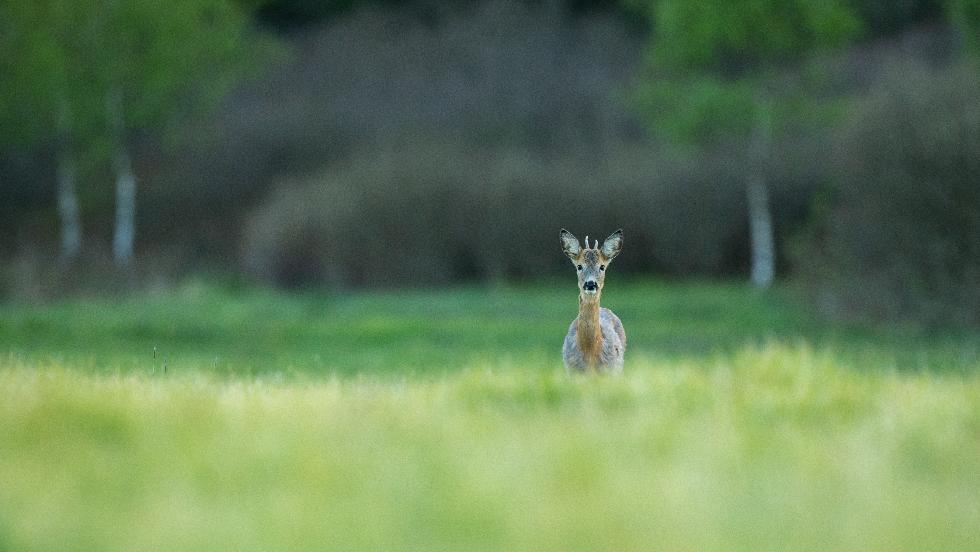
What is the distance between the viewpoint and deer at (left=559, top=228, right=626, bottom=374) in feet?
22.6

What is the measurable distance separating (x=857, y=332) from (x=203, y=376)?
705 inches

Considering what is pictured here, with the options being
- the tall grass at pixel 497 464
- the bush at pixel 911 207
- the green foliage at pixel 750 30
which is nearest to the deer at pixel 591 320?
the tall grass at pixel 497 464

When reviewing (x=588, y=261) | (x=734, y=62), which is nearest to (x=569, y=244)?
(x=588, y=261)

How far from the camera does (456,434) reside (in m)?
3.81

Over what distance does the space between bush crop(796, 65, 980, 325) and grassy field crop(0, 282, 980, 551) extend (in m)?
16.9

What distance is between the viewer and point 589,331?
7547 mm

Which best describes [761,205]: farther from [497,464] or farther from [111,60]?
[497,464]

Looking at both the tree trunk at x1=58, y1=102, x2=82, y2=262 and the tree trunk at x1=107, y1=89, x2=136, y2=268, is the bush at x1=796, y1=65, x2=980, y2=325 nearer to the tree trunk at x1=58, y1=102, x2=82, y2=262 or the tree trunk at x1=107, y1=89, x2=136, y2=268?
the tree trunk at x1=107, y1=89, x2=136, y2=268

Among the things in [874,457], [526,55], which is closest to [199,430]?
[874,457]

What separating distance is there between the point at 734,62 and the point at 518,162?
687cm

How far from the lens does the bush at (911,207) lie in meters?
21.0

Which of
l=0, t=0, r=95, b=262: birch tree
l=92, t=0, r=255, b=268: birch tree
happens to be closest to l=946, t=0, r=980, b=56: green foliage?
l=92, t=0, r=255, b=268: birch tree

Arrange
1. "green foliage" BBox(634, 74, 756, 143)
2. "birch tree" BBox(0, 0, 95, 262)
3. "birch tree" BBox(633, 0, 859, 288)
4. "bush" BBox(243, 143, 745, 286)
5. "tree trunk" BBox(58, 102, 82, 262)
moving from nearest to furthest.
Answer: "birch tree" BBox(0, 0, 95, 262), "birch tree" BBox(633, 0, 859, 288), "green foliage" BBox(634, 74, 756, 143), "bush" BBox(243, 143, 745, 286), "tree trunk" BBox(58, 102, 82, 262)

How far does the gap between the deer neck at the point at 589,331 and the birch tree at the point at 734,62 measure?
2310 centimetres
